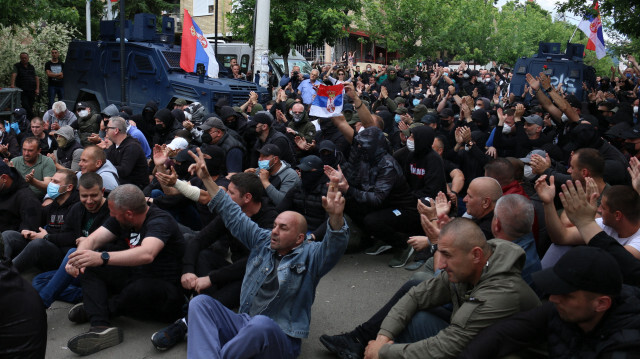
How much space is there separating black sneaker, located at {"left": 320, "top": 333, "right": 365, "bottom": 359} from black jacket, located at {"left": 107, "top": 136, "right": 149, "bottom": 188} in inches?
164

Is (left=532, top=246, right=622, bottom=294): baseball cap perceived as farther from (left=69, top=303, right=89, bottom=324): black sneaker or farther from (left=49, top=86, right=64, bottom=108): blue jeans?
(left=49, top=86, right=64, bottom=108): blue jeans

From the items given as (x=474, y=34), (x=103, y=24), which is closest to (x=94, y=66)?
(x=103, y=24)

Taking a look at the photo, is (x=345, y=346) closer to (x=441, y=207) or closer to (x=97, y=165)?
(x=441, y=207)

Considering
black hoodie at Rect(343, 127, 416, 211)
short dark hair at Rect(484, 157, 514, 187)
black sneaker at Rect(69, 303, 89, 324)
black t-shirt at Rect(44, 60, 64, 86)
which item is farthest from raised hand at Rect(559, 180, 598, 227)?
black t-shirt at Rect(44, 60, 64, 86)

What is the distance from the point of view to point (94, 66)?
1552 centimetres

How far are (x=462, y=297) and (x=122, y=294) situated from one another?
285 cm

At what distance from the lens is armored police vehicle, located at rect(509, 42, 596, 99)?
52.7ft

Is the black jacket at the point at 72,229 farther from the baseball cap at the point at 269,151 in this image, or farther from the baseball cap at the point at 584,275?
the baseball cap at the point at 584,275

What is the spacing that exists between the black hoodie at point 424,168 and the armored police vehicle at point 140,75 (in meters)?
7.08

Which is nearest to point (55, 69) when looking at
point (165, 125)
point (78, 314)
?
point (165, 125)

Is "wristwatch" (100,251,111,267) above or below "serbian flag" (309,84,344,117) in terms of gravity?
below

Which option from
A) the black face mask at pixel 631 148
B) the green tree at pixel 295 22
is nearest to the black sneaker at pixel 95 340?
the black face mask at pixel 631 148

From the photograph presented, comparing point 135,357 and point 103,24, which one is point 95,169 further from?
point 103,24

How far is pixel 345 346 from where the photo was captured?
4.54 meters
